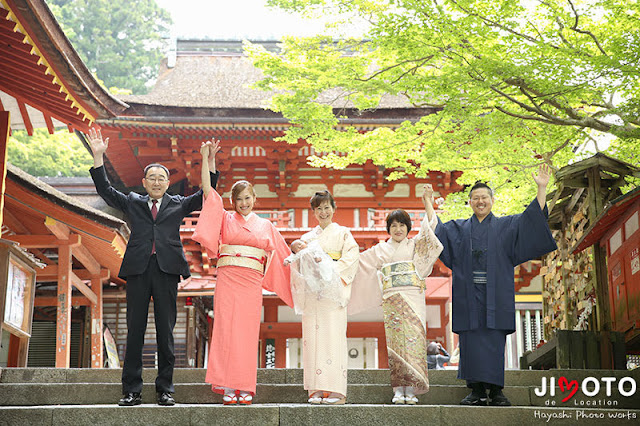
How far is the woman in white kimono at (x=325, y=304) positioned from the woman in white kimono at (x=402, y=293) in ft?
0.92

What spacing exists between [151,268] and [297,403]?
5.37 ft

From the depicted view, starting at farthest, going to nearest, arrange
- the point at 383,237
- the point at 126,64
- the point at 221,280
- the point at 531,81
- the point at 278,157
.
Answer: the point at 126,64 < the point at 278,157 < the point at 383,237 < the point at 531,81 < the point at 221,280

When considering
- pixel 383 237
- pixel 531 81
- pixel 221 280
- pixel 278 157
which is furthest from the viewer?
pixel 278 157

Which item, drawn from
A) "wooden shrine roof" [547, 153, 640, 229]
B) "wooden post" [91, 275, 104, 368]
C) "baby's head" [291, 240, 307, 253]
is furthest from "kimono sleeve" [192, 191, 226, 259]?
"wooden post" [91, 275, 104, 368]

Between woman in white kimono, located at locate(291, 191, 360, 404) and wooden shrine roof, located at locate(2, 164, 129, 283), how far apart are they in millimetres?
5198

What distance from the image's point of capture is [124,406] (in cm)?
518

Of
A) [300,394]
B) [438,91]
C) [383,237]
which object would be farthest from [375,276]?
[383,237]

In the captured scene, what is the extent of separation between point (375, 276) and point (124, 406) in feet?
7.77

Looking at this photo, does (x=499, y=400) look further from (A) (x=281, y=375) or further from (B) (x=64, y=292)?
(B) (x=64, y=292)

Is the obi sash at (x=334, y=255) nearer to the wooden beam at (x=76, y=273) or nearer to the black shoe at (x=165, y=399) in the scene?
the black shoe at (x=165, y=399)

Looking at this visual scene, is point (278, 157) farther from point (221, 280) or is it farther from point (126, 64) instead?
point (126, 64)

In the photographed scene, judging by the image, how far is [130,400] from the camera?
5.40 metres

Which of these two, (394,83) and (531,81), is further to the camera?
(394,83)

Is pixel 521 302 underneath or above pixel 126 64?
underneath
